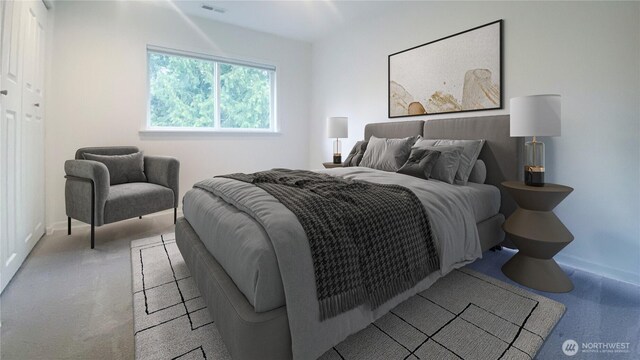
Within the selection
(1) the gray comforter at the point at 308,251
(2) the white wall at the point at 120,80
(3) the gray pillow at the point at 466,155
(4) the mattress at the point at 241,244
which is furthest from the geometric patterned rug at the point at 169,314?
(3) the gray pillow at the point at 466,155

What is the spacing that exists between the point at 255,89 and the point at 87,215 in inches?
107

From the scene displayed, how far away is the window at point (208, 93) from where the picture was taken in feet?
11.8

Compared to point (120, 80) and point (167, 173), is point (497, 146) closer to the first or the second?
point (167, 173)

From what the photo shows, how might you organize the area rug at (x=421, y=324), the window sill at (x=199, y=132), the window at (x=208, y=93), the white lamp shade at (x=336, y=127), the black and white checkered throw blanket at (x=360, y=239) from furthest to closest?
the white lamp shade at (x=336, y=127) < the window at (x=208, y=93) < the window sill at (x=199, y=132) < the area rug at (x=421, y=324) < the black and white checkered throw blanket at (x=360, y=239)

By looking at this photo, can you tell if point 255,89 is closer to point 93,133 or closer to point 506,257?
point 93,133

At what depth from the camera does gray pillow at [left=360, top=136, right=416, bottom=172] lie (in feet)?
8.63

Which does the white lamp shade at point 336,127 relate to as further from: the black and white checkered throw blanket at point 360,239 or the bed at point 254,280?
the black and white checkered throw blanket at point 360,239

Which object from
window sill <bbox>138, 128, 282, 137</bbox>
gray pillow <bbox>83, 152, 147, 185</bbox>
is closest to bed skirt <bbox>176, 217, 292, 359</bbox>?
gray pillow <bbox>83, 152, 147, 185</bbox>

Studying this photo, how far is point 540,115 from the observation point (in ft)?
6.11

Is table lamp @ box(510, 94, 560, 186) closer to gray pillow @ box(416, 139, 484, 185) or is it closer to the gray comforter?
gray pillow @ box(416, 139, 484, 185)

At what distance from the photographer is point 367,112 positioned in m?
3.80

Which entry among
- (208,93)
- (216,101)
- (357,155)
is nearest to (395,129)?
(357,155)

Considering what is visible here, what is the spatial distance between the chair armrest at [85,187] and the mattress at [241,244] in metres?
0.93

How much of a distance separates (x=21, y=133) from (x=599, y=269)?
429 cm
